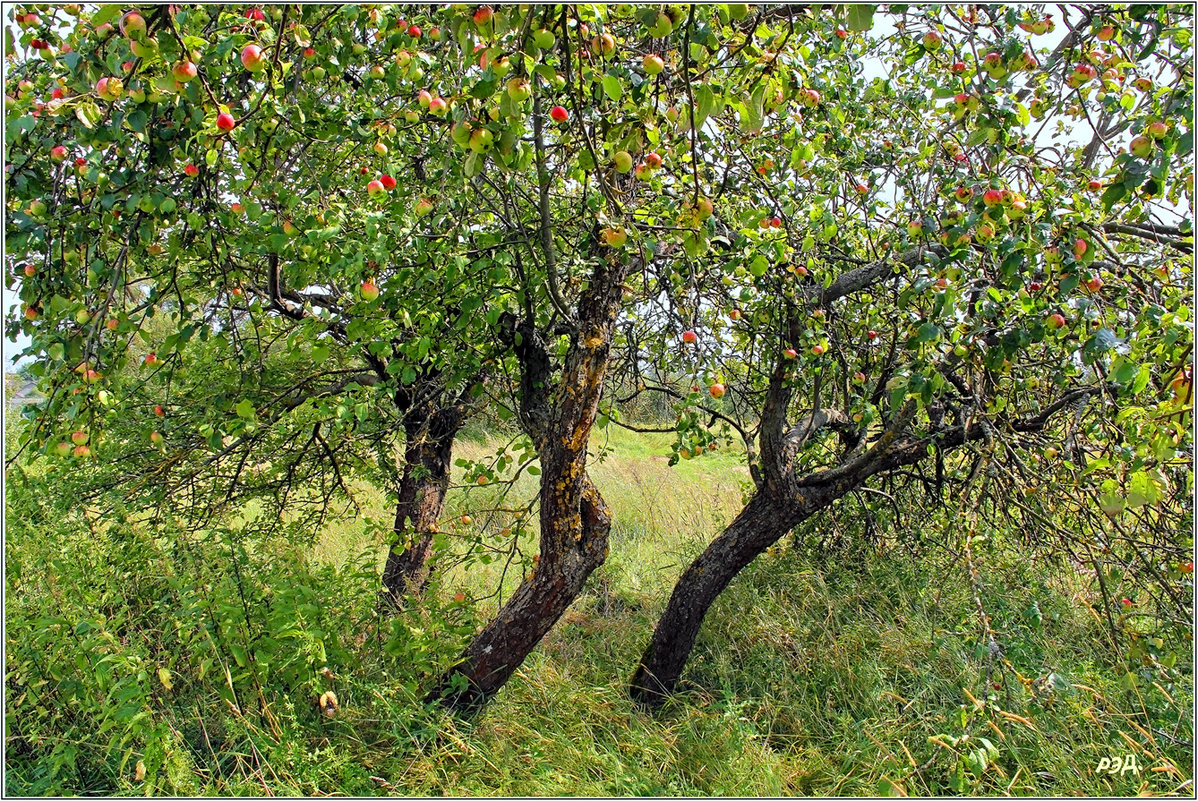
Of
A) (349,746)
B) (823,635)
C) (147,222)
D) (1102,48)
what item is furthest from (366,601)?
(1102,48)

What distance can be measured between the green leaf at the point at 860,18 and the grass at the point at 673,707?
1.60 metres

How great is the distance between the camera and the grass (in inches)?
98.0

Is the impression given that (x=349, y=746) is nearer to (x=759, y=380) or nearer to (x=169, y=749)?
(x=169, y=749)

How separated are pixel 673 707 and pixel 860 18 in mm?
2905

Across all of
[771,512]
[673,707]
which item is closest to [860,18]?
[771,512]

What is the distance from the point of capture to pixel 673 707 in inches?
127

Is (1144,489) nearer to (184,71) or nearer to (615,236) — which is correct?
(615,236)

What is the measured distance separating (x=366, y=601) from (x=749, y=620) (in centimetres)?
195

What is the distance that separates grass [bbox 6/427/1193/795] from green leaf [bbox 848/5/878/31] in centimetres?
160

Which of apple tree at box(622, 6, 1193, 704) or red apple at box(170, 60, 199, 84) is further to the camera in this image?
apple tree at box(622, 6, 1193, 704)

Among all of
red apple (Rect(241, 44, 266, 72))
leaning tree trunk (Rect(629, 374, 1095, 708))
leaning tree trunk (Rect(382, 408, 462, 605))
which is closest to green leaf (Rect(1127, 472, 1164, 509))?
leaning tree trunk (Rect(629, 374, 1095, 708))

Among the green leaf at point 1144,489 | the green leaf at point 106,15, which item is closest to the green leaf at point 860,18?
the green leaf at point 1144,489

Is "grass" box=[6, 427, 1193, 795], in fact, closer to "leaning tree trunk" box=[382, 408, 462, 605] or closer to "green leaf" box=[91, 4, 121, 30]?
"leaning tree trunk" box=[382, 408, 462, 605]

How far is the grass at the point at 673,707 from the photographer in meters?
2.49
